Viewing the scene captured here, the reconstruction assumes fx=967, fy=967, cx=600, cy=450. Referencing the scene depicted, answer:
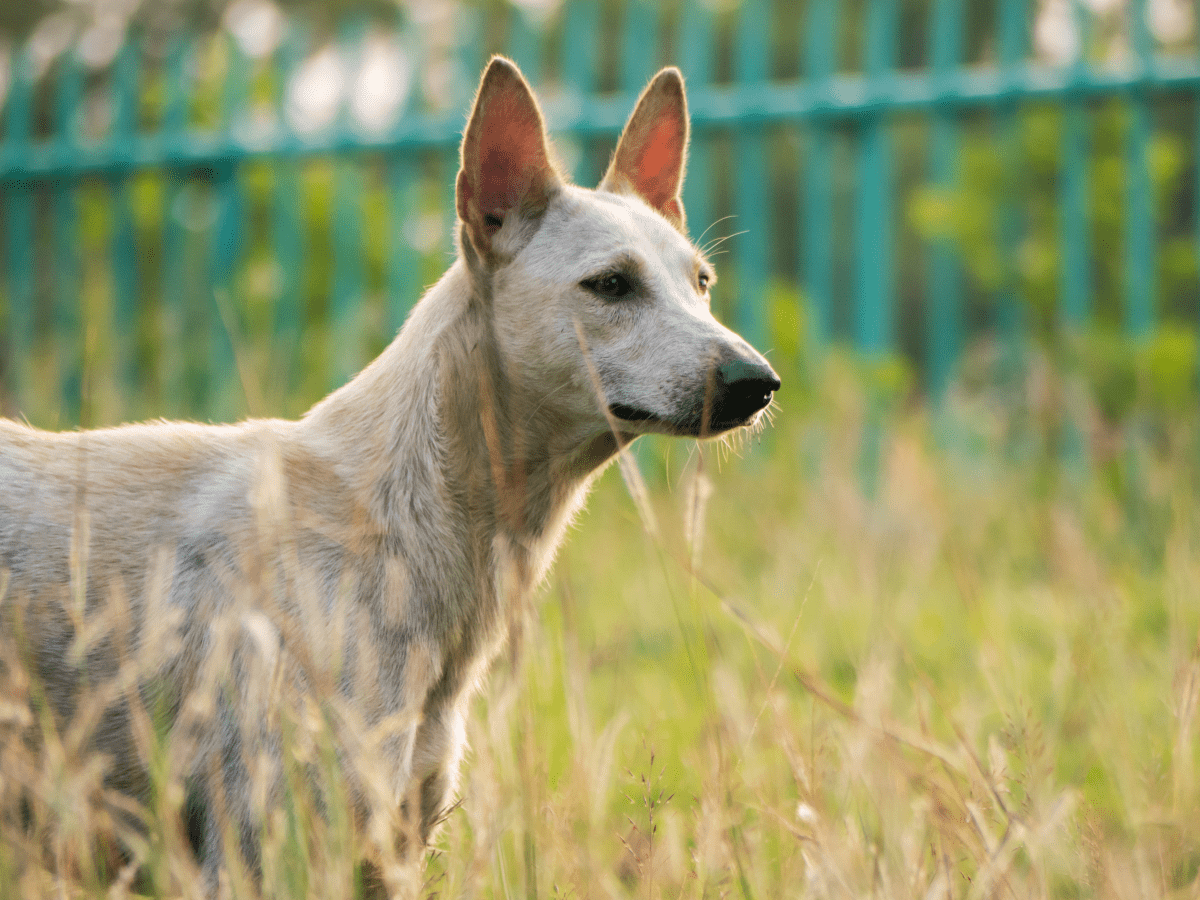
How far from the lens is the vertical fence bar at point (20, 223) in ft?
21.6

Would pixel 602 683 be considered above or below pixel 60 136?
below

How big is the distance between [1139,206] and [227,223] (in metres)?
5.58

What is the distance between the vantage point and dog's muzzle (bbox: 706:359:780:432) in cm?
190

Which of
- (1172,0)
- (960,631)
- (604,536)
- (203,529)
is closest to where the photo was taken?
(203,529)

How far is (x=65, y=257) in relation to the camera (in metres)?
6.71

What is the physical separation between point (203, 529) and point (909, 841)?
4.41 ft

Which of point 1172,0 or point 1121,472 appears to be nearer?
point 1121,472

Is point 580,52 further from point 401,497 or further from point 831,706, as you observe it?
point 831,706

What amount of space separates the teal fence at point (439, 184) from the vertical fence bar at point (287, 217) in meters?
0.01

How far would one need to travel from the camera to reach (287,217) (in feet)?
20.7

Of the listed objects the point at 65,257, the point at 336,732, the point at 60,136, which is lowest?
the point at 336,732

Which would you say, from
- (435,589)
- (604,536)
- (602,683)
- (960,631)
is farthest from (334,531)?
(604,536)

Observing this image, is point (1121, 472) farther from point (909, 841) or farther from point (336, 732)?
point (336, 732)

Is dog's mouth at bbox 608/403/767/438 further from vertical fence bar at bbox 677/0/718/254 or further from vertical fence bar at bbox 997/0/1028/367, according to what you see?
vertical fence bar at bbox 997/0/1028/367
